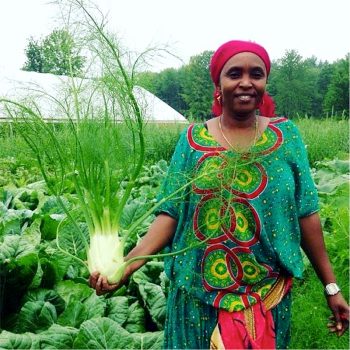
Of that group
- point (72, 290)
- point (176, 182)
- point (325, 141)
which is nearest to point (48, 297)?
point (72, 290)

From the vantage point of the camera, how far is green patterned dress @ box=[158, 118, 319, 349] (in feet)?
6.50

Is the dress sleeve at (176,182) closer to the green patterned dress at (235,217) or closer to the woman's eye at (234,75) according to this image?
the green patterned dress at (235,217)

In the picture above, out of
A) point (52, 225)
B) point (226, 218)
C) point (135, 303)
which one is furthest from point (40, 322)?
point (226, 218)

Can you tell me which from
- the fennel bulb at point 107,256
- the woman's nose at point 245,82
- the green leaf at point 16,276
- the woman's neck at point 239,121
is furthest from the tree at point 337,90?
the fennel bulb at point 107,256

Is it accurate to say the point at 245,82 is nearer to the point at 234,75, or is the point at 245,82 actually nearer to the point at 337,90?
the point at 234,75

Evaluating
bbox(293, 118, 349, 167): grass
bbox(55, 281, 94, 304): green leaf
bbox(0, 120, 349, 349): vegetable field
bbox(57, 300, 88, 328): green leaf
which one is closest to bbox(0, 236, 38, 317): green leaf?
bbox(0, 120, 349, 349): vegetable field

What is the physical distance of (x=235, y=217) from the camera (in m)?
1.98

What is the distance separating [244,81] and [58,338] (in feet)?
5.33

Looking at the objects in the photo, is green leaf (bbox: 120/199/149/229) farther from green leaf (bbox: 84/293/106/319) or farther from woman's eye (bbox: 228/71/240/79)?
woman's eye (bbox: 228/71/240/79)

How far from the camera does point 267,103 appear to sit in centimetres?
216

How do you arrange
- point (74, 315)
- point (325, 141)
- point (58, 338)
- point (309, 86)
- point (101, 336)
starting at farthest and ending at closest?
point (309, 86), point (325, 141), point (74, 315), point (58, 338), point (101, 336)

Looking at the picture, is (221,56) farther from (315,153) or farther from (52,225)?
(315,153)

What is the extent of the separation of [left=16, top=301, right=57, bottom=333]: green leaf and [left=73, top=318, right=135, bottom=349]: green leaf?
48 cm

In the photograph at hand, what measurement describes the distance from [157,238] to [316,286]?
2.61 metres
